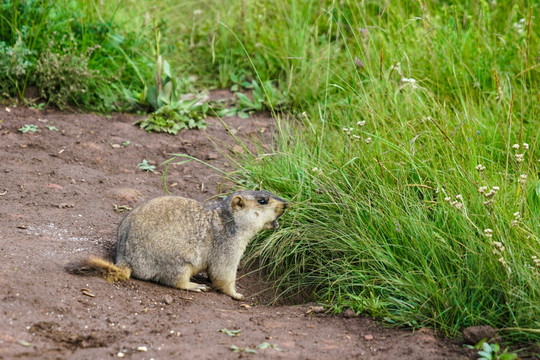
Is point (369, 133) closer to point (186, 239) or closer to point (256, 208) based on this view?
point (256, 208)

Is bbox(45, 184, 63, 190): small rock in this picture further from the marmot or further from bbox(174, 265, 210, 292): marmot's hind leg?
bbox(174, 265, 210, 292): marmot's hind leg

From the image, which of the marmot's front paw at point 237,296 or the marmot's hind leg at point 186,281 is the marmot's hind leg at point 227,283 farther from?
the marmot's hind leg at point 186,281

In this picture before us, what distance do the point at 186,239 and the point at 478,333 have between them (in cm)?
197

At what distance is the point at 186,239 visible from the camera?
430 cm

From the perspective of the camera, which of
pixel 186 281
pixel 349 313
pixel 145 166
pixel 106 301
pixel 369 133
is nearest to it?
pixel 106 301

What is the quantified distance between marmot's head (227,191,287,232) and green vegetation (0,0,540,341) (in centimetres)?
20

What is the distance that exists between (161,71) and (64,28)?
1237 mm

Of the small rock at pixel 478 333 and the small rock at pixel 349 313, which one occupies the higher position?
the small rock at pixel 478 333

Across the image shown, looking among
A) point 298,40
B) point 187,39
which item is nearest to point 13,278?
point 298,40

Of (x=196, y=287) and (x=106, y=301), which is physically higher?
(x=106, y=301)

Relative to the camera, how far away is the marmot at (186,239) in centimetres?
412

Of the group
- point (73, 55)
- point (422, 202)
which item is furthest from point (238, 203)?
point (73, 55)

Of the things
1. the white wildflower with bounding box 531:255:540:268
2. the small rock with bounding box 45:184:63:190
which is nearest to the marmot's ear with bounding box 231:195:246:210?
the small rock with bounding box 45:184:63:190

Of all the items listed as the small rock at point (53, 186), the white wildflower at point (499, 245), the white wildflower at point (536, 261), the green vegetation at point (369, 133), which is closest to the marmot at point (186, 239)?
the green vegetation at point (369, 133)
